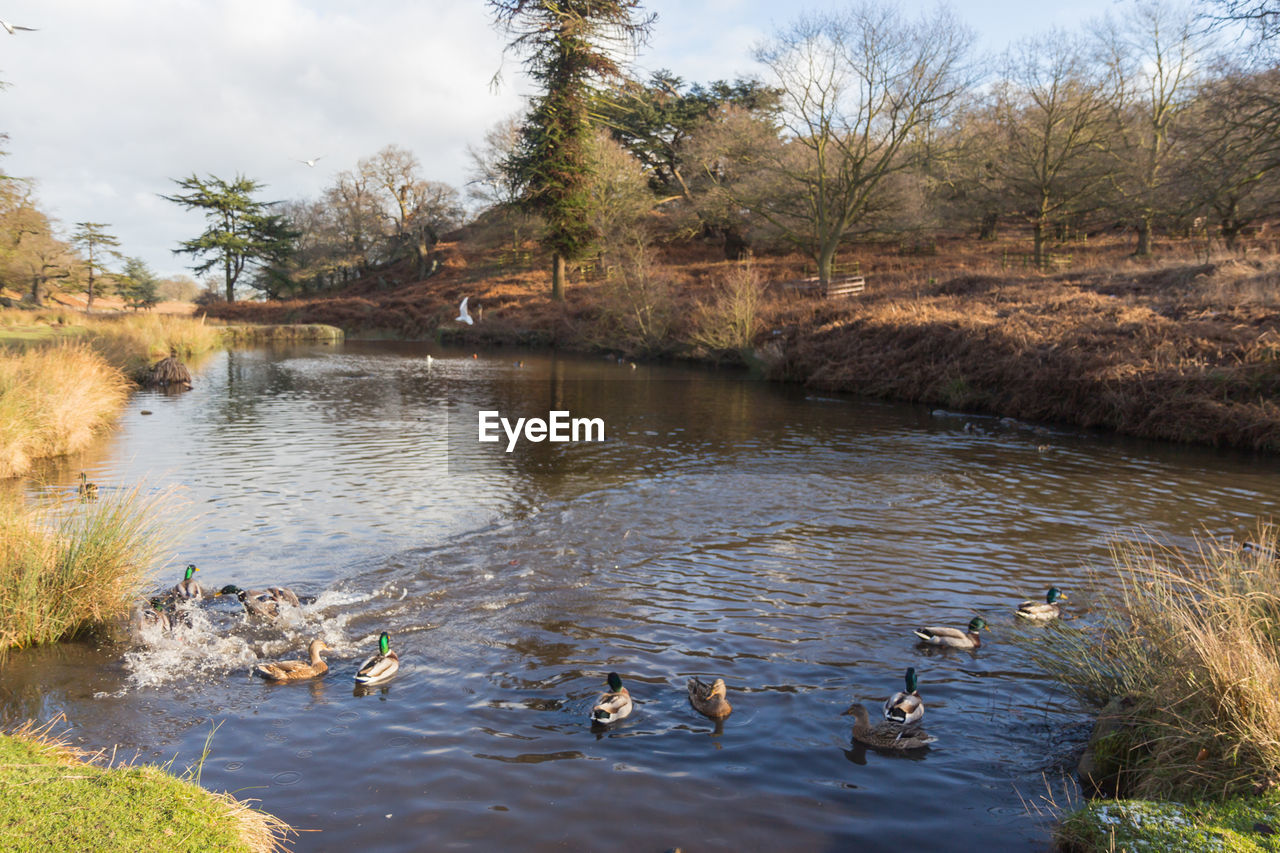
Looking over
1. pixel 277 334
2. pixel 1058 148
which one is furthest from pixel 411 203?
pixel 1058 148

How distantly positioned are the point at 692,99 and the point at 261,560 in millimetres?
64886

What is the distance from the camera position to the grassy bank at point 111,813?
3562 mm

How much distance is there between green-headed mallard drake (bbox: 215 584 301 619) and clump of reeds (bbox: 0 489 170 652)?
1.05 meters

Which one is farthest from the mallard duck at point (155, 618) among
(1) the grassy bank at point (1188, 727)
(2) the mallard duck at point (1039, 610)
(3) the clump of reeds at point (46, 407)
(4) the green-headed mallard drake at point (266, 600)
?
(2) the mallard duck at point (1039, 610)

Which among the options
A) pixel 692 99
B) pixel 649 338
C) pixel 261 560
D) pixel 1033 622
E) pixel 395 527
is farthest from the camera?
pixel 692 99

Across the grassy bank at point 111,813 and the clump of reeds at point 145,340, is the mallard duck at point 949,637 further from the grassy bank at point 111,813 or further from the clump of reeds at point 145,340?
the clump of reeds at point 145,340

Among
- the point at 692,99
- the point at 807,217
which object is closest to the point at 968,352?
the point at 807,217

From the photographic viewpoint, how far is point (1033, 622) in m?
8.11

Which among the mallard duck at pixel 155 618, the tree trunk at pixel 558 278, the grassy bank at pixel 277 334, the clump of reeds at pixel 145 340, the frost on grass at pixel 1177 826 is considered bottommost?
the mallard duck at pixel 155 618

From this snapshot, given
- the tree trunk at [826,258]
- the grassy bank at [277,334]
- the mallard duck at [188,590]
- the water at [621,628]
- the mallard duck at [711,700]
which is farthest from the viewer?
the grassy bank at [277,334]

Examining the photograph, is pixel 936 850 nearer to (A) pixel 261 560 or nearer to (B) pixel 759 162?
(A) pixel 261 560

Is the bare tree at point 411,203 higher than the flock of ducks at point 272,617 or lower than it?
higher

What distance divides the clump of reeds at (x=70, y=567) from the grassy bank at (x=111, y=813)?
10.8 feet

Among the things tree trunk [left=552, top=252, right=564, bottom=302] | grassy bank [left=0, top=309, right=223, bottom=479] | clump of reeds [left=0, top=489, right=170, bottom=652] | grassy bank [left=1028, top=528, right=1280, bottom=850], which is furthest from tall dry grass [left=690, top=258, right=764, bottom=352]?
grassy bank [left=1028, top=528, right=1280, bottom=850]
